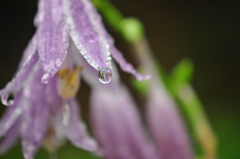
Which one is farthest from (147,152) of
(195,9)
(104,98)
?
(195,9)

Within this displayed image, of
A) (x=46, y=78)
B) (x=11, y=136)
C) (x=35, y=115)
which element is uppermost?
(x=46, y=78)

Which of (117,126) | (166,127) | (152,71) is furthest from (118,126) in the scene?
(152,71)

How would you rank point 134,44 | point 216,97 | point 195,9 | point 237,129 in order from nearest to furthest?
point 134,44
point 237,129
point 216,97
point 195,9

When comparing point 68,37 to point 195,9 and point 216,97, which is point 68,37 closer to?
point 216,97

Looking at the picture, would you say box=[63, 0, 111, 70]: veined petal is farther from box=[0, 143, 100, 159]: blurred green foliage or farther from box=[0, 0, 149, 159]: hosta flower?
box=[0, 143, 100, 159]: blurred green foliage

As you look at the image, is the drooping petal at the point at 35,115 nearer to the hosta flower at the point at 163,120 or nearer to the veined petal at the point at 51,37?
the veined petal at the point at 51,37

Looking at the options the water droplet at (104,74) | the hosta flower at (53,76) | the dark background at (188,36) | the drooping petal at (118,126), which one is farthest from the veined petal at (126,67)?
the dark background at (188,36)

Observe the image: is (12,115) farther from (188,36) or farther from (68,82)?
(188,36)
